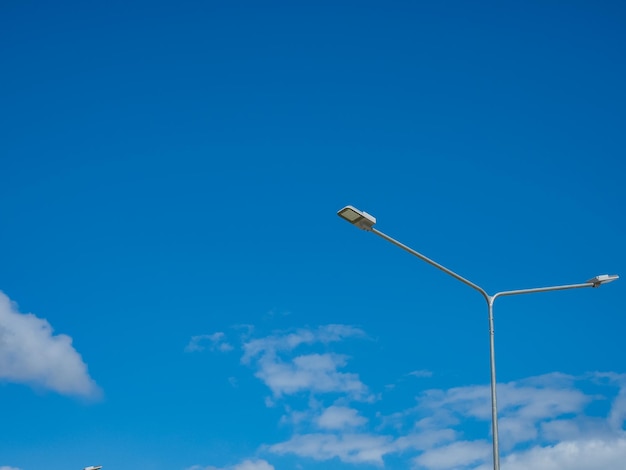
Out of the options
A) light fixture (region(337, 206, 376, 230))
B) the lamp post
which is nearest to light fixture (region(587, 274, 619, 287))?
the lamp post

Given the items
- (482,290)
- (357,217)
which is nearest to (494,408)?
(482,290)

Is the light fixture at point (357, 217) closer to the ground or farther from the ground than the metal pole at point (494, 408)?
farther from the ground

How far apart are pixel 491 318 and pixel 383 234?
385 centimetres

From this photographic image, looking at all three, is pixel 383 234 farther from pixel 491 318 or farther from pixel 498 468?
pixel 498 468

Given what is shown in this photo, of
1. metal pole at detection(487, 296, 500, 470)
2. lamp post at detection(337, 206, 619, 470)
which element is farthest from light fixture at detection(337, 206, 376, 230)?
metal pole at detection(487, 296, 500, 470)

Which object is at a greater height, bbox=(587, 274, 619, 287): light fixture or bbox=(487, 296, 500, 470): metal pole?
bbox=(587, 274, 619, 287): light fixture

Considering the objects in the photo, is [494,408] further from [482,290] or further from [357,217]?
[357,217]

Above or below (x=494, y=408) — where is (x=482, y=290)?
above

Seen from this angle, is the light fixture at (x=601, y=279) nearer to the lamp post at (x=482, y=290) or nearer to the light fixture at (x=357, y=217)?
the lamp post at (x=482, y=290)

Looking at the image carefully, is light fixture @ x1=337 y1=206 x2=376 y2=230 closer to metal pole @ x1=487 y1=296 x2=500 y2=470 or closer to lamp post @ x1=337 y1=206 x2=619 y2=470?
lamp post @ x1=337 y1=206 x2=619 y2=470

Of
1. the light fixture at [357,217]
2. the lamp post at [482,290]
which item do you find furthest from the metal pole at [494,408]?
the light fixture at [357,217]

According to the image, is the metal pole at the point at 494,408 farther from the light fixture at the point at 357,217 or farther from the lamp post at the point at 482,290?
the light fixture at the point at 357,217

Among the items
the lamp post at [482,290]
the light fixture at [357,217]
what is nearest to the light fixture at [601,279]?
the lamp post at [482,290]

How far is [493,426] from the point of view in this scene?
18703mm
